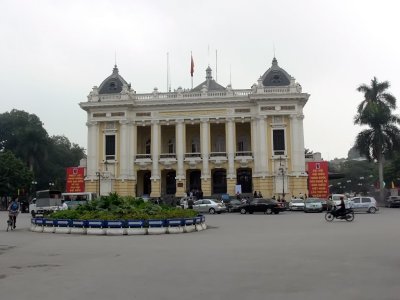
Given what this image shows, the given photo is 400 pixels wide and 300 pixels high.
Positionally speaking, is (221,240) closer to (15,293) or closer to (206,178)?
(15,293)

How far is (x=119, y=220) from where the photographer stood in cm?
1998

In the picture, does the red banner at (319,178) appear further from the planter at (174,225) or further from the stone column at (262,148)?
the planter at (174,225)

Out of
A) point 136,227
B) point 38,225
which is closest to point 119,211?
point 136,227

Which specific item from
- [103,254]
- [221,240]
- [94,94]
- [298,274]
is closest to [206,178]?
[94,94]

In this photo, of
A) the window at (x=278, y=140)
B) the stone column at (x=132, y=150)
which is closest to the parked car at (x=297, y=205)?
the window at (x=278, y=140)

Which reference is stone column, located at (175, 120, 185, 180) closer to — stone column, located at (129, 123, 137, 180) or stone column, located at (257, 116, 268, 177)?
stone column, located at (129, 123, 137, 180)

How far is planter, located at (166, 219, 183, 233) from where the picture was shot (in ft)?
66.3

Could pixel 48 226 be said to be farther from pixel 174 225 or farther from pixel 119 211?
pixel 174 225

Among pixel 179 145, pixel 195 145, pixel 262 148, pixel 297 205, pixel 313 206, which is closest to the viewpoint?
pixel 313 206

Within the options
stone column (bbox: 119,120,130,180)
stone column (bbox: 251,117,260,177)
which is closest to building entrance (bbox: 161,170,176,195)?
stone column (bbox: 119,120,130,180)

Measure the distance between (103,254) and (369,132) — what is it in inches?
1803

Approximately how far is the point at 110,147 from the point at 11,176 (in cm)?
1503

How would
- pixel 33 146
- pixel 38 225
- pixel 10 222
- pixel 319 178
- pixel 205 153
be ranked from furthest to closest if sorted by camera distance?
pixel 33 146 < pixel 205 153 < pixel 319 178 < pixel 10 222 < pixel 38 225

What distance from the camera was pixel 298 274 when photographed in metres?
9.45
